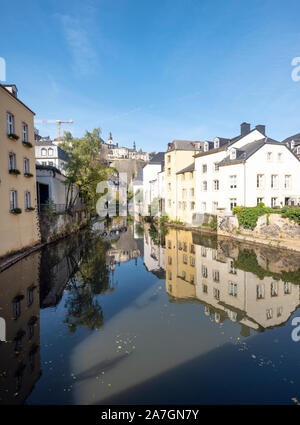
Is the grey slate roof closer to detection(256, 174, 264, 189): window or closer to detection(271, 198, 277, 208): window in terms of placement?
detection(256, 174, 264, 189): window

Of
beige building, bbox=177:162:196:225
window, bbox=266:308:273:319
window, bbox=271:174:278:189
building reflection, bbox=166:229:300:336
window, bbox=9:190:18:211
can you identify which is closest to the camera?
window, bbox=266:308:273:319

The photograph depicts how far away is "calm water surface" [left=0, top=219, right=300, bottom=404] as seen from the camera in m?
4.95

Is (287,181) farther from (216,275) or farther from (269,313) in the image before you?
(269,313)

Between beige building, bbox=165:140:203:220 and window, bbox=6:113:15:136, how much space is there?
2456 cm

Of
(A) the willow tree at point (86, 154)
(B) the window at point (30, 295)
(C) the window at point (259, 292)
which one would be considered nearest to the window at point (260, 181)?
A: (C) the window at point (259, 292)

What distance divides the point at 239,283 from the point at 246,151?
64.8 ft

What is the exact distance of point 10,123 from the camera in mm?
15641

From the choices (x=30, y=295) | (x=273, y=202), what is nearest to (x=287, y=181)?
(x=273, y=202)

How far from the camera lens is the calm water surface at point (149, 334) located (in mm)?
4949

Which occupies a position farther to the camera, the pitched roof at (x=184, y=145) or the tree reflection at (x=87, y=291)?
the pitched roof at (x=184, y=145)

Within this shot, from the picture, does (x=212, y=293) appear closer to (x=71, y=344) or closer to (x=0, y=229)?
(x=71, y=344)

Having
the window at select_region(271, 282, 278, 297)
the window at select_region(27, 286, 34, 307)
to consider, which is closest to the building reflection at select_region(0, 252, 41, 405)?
the window at select_region(27, 286, 34, 307)

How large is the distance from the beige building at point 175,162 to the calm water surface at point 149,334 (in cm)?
2441

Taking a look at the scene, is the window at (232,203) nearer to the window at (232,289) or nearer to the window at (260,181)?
the window at (260,181)
